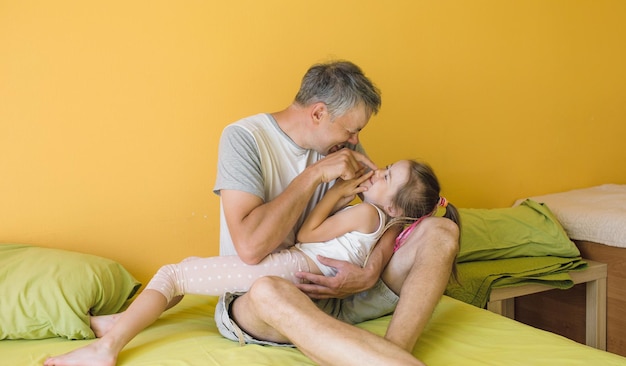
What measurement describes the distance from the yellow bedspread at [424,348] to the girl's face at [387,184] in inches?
13.1

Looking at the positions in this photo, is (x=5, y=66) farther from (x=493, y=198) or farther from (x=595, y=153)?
(x=595, y=153)

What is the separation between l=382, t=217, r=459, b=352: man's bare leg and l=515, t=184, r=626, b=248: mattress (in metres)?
1.01

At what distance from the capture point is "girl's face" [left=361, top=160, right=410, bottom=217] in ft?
6.34

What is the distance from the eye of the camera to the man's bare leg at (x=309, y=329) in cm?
141

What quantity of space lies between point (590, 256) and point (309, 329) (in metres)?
1.64

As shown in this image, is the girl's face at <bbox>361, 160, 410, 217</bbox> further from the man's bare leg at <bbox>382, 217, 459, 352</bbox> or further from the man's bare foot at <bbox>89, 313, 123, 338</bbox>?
the man's bare foot at <bbox>89, 313, 123, 338</bbox>

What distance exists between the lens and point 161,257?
2.31 meters

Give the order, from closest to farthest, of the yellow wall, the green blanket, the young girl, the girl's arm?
the young girl
the girl's arm
the yellow wall
the green blanket

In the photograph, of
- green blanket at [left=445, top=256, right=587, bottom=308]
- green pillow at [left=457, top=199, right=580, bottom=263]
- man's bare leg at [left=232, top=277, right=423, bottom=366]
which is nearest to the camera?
man's bare leg at [left=232, top=277, right=423, bottom=366]

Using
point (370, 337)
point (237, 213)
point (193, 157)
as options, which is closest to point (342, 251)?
point (237, 213)

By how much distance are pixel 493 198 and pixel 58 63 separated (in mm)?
1880

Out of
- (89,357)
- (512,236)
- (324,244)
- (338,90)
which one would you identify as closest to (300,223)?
(324,244)

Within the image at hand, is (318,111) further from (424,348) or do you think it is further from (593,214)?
(593,214)

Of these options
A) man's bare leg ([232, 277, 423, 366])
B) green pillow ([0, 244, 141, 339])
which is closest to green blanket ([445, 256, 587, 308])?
man's bare leg ([232, 277, 423, 366])
